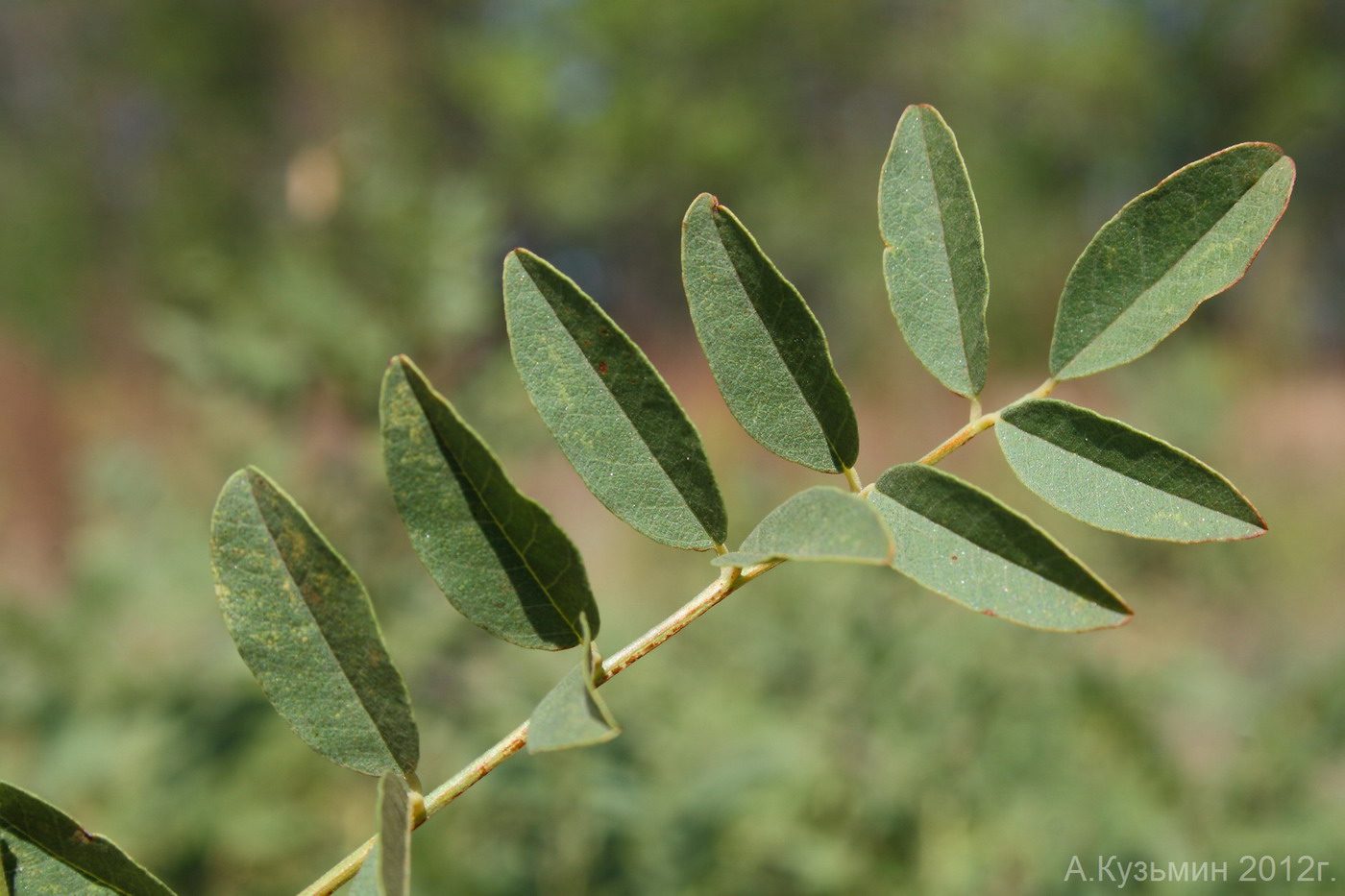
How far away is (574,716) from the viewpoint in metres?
0.28

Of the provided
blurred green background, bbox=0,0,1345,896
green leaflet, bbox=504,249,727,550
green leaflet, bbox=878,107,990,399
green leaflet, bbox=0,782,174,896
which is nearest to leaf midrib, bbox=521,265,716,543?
green leaflet, bbox=504,249,727,550

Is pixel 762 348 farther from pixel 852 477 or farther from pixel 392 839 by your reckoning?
pixel 392 839

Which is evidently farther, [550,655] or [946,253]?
[550,655]

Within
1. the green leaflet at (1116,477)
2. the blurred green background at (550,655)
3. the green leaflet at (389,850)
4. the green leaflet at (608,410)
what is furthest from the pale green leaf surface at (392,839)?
the blurred green background at (550,655)

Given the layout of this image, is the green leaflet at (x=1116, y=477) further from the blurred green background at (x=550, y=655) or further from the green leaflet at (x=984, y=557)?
the blurred green background at (x=550, y=655)

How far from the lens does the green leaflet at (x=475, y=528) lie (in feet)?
0.99

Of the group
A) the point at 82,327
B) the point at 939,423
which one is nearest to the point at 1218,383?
the point at 939,423

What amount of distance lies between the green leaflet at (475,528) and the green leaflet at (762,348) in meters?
0.10

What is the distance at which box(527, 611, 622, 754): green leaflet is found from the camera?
260 mm

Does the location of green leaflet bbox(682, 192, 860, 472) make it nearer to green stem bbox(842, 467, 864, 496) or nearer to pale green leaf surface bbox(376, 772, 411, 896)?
green stem bbox(842, 467, 864, 496)

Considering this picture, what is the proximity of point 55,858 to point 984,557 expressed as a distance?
32 centimetres

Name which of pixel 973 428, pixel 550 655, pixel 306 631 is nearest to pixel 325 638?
pixel 306 631

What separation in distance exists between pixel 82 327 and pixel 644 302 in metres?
5.18

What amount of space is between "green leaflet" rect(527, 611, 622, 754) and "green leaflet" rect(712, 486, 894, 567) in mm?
61
